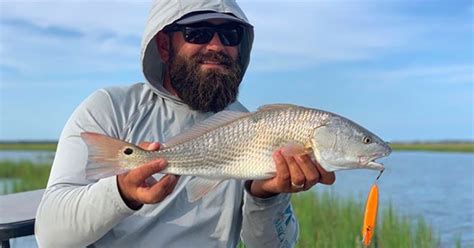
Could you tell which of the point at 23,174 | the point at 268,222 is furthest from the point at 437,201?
the point at 268,222

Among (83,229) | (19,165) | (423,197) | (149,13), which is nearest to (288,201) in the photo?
(83,229)

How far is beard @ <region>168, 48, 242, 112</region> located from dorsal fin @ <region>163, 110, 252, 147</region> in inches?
22.7

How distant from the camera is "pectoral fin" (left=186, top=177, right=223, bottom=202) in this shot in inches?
103

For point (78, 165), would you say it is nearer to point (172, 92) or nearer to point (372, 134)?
point (172, 92)

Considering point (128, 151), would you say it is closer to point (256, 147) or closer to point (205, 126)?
point (205, 126)

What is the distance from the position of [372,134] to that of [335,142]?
17cm

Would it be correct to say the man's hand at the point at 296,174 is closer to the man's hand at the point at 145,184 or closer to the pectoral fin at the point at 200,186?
the pectoral fin at the point at 200,186

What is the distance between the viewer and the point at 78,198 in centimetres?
264

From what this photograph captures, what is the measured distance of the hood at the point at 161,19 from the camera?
131 inches

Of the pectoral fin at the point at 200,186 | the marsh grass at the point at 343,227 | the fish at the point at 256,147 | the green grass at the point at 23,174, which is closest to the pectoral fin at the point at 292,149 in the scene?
the fish at the point at 256,147

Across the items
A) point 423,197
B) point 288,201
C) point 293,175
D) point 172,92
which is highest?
point 172,92

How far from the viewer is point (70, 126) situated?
2982 mm

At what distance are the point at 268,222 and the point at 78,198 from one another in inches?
36.9

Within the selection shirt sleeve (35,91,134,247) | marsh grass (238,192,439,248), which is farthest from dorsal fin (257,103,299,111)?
marsh grass (238,192,439,248)
